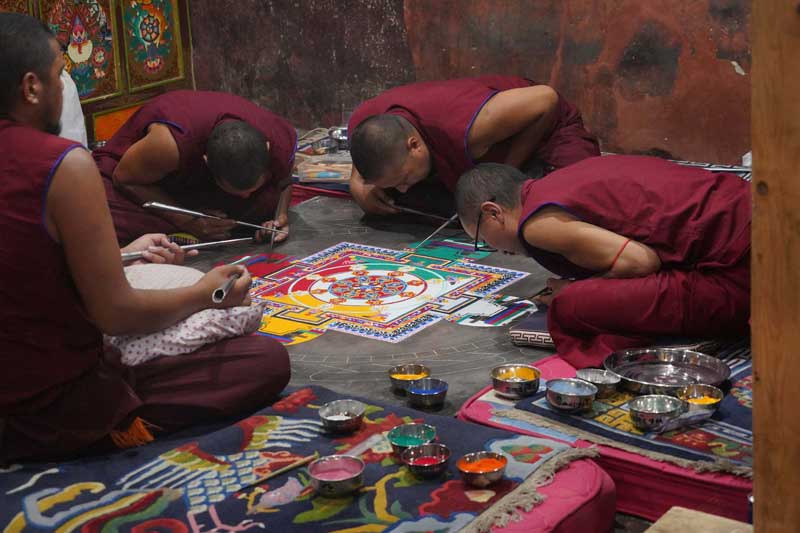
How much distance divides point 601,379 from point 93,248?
1871 mm

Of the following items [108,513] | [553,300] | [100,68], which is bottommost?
[108,513]

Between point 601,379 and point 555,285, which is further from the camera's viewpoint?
point 555,285

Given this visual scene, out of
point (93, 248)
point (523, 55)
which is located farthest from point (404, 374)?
point (523, 55)

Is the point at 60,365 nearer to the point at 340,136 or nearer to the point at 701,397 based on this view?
the point at 701,397

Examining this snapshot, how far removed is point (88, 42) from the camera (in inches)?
334

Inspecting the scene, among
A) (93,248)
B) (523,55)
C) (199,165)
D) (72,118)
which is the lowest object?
(199,165)

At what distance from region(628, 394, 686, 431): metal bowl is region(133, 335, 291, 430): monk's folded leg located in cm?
126

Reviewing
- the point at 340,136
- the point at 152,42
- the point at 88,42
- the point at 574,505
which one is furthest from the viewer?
the point at 152,42

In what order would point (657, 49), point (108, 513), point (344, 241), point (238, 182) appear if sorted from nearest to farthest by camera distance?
point (108, 513) < point (238, 182) < point (344, 241) < point (657, 49)

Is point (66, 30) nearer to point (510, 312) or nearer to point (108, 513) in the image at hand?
point (510, 312)

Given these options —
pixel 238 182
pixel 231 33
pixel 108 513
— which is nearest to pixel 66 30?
pixel 231 33

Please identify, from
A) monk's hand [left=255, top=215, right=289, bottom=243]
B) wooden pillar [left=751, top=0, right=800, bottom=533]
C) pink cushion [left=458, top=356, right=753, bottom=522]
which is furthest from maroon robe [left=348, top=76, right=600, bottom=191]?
wooden pillar [left=751, top=0, right=800, bottom=533]

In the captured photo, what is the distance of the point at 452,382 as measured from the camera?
4.40 metres

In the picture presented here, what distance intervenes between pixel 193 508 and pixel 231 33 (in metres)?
6.75
